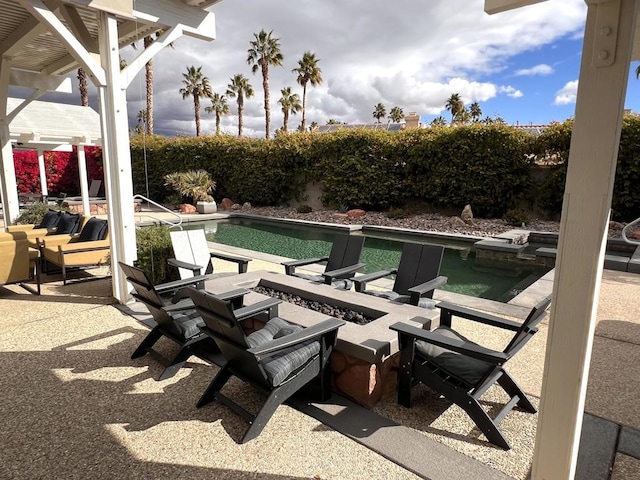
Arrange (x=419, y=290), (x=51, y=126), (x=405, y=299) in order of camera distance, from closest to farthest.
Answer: (x=419, y=290)
(x=405, y=299)
(x=51, y=126)

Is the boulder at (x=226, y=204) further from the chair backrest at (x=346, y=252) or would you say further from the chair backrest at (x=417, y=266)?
the chair backrest at (x=417, y=266)

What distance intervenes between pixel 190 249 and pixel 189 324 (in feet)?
6.39

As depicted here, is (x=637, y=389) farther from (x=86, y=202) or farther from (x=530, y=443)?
(x=86, y=202)

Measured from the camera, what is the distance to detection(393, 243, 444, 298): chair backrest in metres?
4.30

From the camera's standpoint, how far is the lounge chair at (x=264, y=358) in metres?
2.41

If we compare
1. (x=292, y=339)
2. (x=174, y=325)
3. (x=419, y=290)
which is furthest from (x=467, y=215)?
(x=292, y=339)

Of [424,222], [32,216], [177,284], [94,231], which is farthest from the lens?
[424,222]

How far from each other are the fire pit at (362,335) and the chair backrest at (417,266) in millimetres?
756

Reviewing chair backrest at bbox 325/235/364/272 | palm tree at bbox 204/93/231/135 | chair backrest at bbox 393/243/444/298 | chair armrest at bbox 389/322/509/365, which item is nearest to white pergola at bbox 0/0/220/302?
chair backrest at bbox 325/235/364/272

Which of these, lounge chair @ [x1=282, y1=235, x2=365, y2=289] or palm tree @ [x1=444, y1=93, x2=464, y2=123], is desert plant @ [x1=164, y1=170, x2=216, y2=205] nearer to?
lounge chair @ [x1=282, y1=235, x2=365, y2=289]

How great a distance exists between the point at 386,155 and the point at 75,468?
13.3 meters

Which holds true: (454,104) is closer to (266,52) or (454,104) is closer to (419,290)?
(266,52)

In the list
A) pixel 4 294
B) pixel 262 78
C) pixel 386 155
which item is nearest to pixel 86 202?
pixel 4 294

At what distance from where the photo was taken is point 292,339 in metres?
2.50
